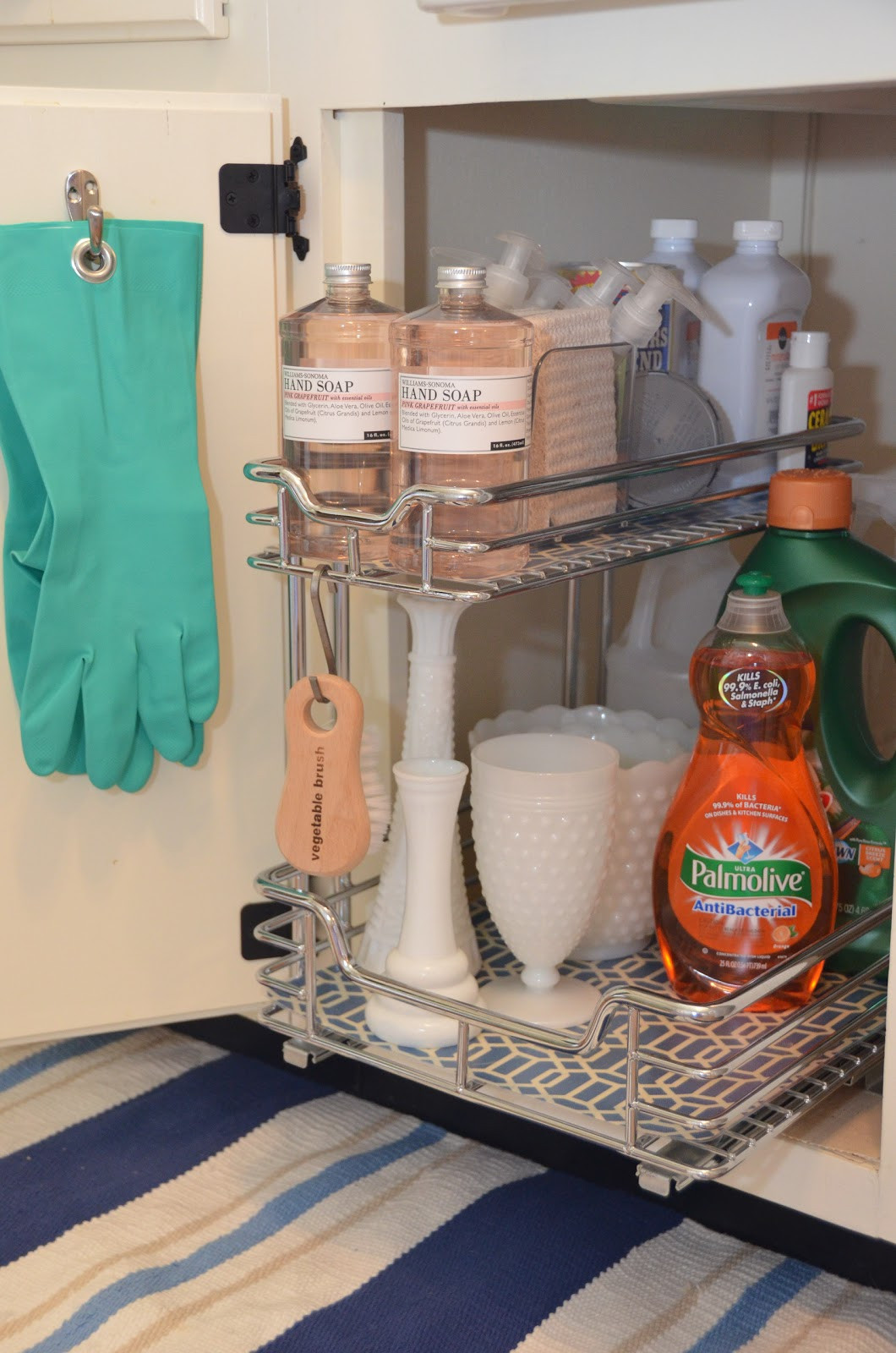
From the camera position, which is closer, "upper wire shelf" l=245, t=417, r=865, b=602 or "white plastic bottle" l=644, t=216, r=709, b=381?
"upper wire shelf" l=245, t=417, r=865, b=602

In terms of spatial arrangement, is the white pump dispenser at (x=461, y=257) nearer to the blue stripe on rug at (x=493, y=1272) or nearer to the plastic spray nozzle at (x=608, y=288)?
the plastic spray nozzle at (x=608, y=288)

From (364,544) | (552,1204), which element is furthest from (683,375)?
(552,1204)

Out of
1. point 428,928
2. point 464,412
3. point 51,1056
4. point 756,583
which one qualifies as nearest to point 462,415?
point 464,412

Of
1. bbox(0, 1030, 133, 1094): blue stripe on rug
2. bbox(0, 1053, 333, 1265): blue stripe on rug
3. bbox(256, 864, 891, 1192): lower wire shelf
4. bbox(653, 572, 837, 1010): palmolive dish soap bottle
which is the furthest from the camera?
bbox(0, 1030, 133, 1094): blue stripe on rug

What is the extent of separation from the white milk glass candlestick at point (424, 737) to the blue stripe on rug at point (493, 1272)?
162mm

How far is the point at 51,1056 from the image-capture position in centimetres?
117

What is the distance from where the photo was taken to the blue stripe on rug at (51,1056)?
113 centimetres

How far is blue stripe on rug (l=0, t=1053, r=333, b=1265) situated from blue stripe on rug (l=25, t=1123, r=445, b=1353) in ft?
0.27

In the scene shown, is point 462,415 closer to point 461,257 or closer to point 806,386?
point 461,257

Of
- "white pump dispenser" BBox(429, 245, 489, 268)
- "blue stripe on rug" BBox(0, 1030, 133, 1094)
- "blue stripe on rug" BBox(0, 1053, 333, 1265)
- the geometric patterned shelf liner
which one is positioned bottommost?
"blue stripe on rug" BBox(0, 1030, 133, 1094)

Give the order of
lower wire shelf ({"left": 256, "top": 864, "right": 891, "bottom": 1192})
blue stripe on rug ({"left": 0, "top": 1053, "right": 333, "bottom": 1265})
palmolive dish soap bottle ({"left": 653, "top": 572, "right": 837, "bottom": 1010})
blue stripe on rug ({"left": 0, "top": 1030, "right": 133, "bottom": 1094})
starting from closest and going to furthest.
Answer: lower wire shelf ({"left": 256, "top": 864, "right": 891, "bottom": 1192}), palmolive dish soap bottle ({"left": 653, "top": 572, "right": 837, "bottom": 1010}), blue stripe on rug ({"left": 0, "top": 1053, "right": 333, "bottom": 1265}), blue stripe on rug ({"left": 0, "top": 1030, "right": 133, "bottom": 1094})

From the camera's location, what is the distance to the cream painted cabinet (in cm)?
81

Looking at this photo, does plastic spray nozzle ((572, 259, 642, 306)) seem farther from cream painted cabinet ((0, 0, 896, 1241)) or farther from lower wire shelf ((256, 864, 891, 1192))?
lower wire shelf ((256, 864, 891, 1192))

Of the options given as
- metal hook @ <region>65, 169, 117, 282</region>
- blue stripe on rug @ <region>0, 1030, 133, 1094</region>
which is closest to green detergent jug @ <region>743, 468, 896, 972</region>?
metal hook @ <region>65, 169, 117, 282</region>
